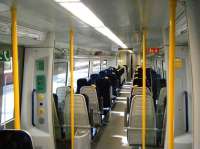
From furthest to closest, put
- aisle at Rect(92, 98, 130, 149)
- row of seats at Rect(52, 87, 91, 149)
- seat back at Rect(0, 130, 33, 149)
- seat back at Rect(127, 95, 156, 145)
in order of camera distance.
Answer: aisle at Rect(92, 98, 130, 149), row of seats at Rect(52, 87, 91, 149), seat back at Rect(127, 95, 156, 145), seat back at Rect(0, 130, 33, 149)

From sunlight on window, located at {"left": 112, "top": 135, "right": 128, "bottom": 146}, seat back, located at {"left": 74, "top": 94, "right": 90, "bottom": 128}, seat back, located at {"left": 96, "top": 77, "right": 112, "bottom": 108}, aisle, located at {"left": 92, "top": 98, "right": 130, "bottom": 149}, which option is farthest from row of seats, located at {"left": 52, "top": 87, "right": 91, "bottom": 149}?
seat back, located at {"left": 96, "top": 77, "right": 112, "bottom": 108}

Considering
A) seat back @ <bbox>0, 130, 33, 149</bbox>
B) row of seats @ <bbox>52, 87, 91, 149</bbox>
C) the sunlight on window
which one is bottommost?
the sunlight on window

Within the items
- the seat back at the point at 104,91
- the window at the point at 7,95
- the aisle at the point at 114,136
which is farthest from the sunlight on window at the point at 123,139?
the window at the point at 7,95

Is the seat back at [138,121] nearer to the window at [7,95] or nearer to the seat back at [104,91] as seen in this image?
the window at [7,95]

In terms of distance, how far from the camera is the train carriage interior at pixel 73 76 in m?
2.75

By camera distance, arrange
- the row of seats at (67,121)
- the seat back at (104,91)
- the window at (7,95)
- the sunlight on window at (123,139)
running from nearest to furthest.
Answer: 1. the window at (7,95)
2. the row of seats at (67,121)
3. the sunlight on window at (123,139)
4. the seat back at (104,91)

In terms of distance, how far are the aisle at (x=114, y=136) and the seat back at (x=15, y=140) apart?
4.15 meters

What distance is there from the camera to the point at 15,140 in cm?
272

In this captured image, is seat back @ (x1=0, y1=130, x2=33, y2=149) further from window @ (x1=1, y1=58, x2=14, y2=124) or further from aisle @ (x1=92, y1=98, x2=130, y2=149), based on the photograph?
aisle @ (x1=92, y1=98, x2=130, y2=149)

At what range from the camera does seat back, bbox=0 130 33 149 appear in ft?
8.88

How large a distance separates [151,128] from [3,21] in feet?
11.0

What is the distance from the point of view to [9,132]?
2719 mm

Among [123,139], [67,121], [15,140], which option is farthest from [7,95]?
[123,139]

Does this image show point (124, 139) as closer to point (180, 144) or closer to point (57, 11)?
point (180, 144)
